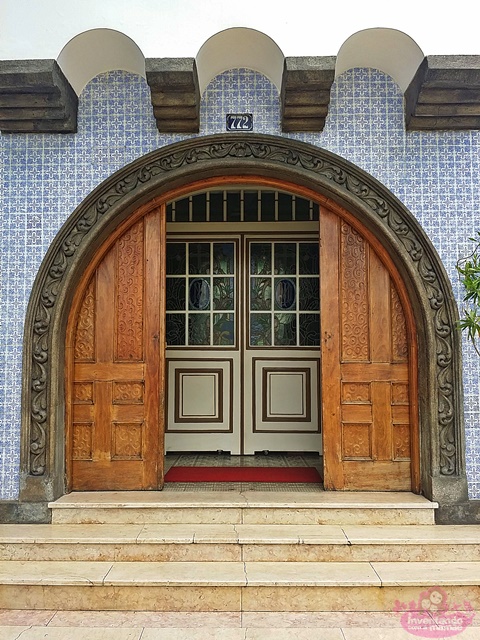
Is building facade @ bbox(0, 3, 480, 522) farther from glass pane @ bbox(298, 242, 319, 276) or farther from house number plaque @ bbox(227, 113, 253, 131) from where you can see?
glass pane @ bbox(298, 242, 319, 276)

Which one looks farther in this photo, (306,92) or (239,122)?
(239,122)

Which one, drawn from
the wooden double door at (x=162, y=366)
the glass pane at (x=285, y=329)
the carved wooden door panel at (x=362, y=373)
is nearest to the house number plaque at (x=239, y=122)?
the wooden double door at (x=162, y=366)

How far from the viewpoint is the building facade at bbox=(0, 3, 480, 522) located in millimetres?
3555

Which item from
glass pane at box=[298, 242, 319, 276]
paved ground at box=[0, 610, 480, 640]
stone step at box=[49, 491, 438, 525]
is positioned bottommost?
paved ground at box=[0, 610, 480, 640]

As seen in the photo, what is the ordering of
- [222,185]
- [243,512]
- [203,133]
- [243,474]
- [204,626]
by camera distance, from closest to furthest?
[204,626]
[243,512]
[203,133]
[222,185]
[243,474]

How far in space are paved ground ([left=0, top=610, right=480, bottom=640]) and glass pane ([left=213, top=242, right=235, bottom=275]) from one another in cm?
328

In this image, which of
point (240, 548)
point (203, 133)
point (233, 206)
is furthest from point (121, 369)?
point (233, 206)

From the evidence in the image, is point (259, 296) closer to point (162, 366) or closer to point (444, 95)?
point (162, 366)

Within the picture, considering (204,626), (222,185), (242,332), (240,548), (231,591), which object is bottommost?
(204,626)

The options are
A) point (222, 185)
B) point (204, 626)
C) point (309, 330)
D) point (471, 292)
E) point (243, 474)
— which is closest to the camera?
point (204, 626)

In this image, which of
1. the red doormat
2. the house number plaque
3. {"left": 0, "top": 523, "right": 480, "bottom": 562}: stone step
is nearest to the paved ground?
{"left": 0, "top": 523, "right": 480, "bottom": 562}: stone step

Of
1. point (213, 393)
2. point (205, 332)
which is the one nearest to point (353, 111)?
point (205, 332)

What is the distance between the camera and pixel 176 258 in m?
5.49

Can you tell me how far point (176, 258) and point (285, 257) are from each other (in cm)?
108
